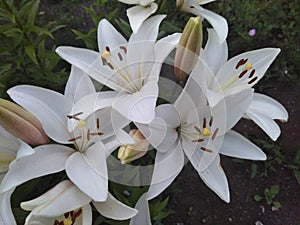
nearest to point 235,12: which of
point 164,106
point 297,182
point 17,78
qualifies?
point 297,182

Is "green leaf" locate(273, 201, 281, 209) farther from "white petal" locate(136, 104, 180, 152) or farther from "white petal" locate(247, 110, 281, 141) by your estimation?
"white petal" locate(136, 104, 180, 152)

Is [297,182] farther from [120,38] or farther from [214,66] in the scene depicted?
[120,38]

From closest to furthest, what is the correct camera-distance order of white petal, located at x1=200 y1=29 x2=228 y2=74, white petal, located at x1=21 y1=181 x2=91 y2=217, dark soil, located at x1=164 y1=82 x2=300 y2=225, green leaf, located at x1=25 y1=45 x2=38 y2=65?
white petal, located at x1=21 y1=181 x2=91 y2=217 → white petal, located at x1=200 y1=29 x2=228 y2=74 → green leaf, located at x1=25 y1=45 x2=38 y2=65 → dark soil, located at x1=164 y1=82 x2=300 y2=225

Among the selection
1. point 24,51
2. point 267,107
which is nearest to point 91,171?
point 267,107

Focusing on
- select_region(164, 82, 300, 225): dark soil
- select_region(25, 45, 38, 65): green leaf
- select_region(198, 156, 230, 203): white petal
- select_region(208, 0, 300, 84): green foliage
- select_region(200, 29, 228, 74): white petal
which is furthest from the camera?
select_region(208, 0, 300, 84): green foliage

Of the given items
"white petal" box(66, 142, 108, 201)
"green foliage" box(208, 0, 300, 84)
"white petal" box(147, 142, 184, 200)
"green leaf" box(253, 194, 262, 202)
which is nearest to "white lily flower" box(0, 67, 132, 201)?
"white petal" box(66, 142, 108, 201)

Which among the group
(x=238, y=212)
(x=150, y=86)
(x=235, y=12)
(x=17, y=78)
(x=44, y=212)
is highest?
(x=150, y=86)

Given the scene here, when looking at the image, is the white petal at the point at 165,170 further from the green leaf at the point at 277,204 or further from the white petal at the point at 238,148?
the green leaf at the point at 277,204
